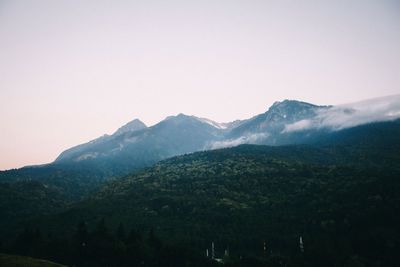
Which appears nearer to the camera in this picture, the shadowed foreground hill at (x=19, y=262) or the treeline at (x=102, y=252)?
the shadowed foreground hill at (x=19, y=262)

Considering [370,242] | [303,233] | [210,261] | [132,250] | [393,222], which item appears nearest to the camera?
[132,250]

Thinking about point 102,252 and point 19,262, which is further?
point 102,252

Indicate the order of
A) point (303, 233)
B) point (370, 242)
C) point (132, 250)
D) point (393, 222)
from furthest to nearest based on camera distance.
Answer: point (303, 233), point (393, 222), point (370, 242), point (132, 250)

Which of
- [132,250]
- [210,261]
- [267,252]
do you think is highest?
[132,250]

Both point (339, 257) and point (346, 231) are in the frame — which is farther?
point (346, 231)

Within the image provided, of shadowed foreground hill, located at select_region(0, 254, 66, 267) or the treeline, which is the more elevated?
shadowed foreground hill, located at select_region(0, 254, 66, 267)

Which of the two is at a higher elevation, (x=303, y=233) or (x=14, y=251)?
(x=14, y=251)

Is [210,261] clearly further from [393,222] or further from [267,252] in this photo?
[393,222]

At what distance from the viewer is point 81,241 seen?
115625 millimetres

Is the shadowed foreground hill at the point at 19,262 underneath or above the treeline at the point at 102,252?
above

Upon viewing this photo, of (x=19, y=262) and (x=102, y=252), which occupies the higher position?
(x=19, y=262)

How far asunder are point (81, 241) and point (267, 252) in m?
100.0

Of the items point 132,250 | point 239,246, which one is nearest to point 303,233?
point 239,246

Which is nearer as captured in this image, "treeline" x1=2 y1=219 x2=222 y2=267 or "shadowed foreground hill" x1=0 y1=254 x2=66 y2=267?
"shadowed foreground hill" x1=0 y1=254 x2=66 y2=267
